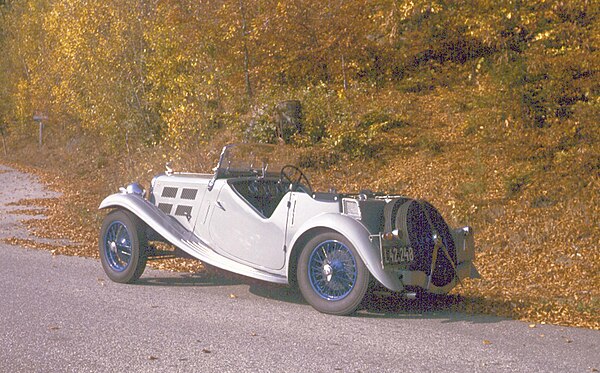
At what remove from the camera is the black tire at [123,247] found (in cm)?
858

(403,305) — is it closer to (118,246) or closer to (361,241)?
(361,241)

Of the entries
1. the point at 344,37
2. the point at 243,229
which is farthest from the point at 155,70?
the point at 243,229

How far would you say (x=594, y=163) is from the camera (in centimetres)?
1278

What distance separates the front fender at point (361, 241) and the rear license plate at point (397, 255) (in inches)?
2.7

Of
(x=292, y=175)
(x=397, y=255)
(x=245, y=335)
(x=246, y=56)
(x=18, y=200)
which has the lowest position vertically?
(x=245, y=335)

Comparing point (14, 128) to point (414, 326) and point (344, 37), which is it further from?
point (414, 326)

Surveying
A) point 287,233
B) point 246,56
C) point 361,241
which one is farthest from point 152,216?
point 246,56

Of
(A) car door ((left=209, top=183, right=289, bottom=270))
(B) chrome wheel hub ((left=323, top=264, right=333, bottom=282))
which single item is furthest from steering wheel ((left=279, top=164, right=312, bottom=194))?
(B) chrome wheel hub ((left=323, top=264, right=333, bottom=282))

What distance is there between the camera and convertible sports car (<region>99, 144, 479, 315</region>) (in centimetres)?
705

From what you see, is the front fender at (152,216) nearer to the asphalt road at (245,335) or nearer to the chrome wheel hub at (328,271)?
the asphalt road at (245,335)

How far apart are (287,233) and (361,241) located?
3.14ft

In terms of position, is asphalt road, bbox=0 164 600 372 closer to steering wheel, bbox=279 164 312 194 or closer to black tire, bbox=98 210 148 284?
black tire, bbox=98 210 148 284

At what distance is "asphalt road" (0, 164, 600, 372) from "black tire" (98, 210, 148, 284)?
20cm

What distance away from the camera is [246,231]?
7992 millimetres
